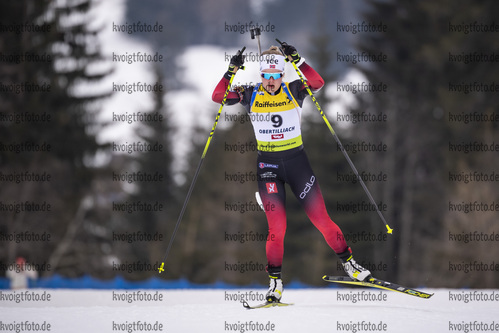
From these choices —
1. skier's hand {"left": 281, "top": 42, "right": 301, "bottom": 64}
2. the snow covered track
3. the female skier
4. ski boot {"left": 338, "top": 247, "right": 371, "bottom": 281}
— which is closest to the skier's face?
the female skier

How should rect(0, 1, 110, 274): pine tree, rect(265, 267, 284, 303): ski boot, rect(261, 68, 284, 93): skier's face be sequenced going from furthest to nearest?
1. rect(0, 1, 110, 274): pine tree
2. rect(265, 267, 284, 303): ski boot
3. rect(261, 68, 284, 93): skier's face

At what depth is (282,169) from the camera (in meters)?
6.24

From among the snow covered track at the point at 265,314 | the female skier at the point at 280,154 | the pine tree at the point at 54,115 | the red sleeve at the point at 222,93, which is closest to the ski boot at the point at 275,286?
the female skier at the point at 280,154

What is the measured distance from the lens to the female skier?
20.3 feet

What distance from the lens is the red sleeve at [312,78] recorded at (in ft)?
20.8

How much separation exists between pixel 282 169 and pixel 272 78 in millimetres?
924

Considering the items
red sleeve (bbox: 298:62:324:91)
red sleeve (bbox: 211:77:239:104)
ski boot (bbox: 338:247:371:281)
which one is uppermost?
red sleeve (bbox: 298:62:324:91)

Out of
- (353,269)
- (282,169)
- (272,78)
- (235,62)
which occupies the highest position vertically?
(235,62)

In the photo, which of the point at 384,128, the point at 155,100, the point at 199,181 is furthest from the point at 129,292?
the point at 155,100

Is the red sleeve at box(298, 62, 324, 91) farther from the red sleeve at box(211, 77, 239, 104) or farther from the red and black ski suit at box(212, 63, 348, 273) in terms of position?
the red sleeve at box(211, 77, 239, 104)

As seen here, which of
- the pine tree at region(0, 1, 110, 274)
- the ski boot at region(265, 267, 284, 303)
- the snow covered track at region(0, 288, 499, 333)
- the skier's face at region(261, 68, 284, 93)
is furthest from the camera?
the pine tree at region(0, 1, 110, 274)

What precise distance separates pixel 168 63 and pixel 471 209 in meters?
65.1

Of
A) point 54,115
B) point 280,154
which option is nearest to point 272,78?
point 280,154

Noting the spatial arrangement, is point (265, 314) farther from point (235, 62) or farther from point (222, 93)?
point (235, 62)
